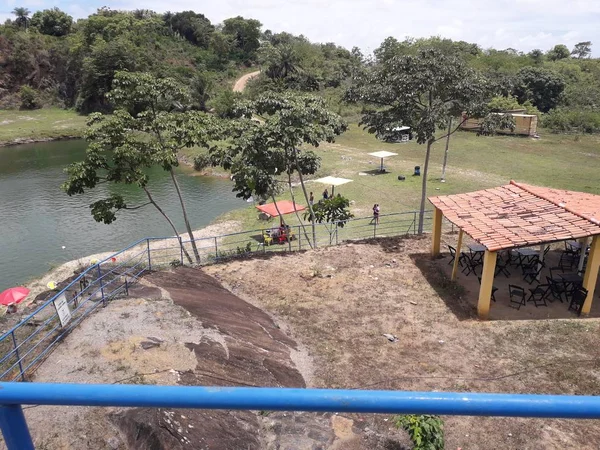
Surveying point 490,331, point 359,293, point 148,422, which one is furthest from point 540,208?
point 148,422

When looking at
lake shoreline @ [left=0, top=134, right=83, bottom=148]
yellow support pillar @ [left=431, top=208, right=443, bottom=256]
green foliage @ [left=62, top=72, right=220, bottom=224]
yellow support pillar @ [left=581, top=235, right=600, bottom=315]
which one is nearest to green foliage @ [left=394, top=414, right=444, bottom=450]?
yellow support pillar @ [left=581, top=235, right=600, bottom=315]

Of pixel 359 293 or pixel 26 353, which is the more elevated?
pixel 26 353

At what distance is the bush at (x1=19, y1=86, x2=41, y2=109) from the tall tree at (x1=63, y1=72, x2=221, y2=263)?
6901 centimetres

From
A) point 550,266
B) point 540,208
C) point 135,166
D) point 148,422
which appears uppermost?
point 135,166

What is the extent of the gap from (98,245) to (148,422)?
19600 millimetres

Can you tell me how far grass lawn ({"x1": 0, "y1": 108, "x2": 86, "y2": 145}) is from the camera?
59.4 m

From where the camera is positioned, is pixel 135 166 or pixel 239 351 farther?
pixel 135 166

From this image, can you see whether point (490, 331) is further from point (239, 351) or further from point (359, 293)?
point (239, 351)

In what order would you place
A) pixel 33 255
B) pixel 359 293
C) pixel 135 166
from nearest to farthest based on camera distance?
pixel 359 293
pixel 135 166
pixel 33 255

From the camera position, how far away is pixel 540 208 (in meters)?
15.3

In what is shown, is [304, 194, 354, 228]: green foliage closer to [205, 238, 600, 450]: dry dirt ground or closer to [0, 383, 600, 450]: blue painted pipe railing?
[205, 238, 600, 450]: dry dirt ground

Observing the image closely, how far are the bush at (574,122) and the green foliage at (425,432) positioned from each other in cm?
5098

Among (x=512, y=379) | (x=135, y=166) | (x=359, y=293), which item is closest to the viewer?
(x=512, y=379)

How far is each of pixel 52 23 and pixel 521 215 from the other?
343 feet
